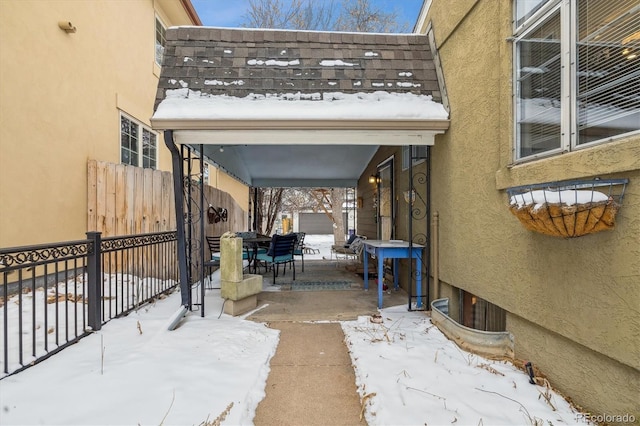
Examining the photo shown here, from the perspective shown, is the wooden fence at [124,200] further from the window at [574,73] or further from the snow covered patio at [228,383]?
the window at [574,73]

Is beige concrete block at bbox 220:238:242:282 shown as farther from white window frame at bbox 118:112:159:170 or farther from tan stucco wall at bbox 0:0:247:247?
white window frame at bbox 118:112:159:170

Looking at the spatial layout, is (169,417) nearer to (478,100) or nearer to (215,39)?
(478,100)

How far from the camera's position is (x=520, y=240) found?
2.64 metres

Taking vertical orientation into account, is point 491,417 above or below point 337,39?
below

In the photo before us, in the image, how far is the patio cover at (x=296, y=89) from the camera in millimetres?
3795

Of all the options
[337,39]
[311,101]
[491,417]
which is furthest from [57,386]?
[337,39]

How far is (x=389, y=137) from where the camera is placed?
4031 mm

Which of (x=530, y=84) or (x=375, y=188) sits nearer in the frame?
(x=530, y=84)

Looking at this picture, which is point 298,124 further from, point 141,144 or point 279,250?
point 141,144

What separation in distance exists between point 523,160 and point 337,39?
3.25 meters

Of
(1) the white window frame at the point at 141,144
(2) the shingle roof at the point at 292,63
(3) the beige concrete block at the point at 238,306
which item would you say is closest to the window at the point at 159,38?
(1) the white window frame at the point at 141,144

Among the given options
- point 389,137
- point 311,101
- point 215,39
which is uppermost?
point 215,39

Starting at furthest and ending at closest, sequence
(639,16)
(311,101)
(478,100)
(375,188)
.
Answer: (375,188)
(311,101)
(478,100)
(639,16)

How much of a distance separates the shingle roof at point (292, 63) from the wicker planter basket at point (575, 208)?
249 centimetres
